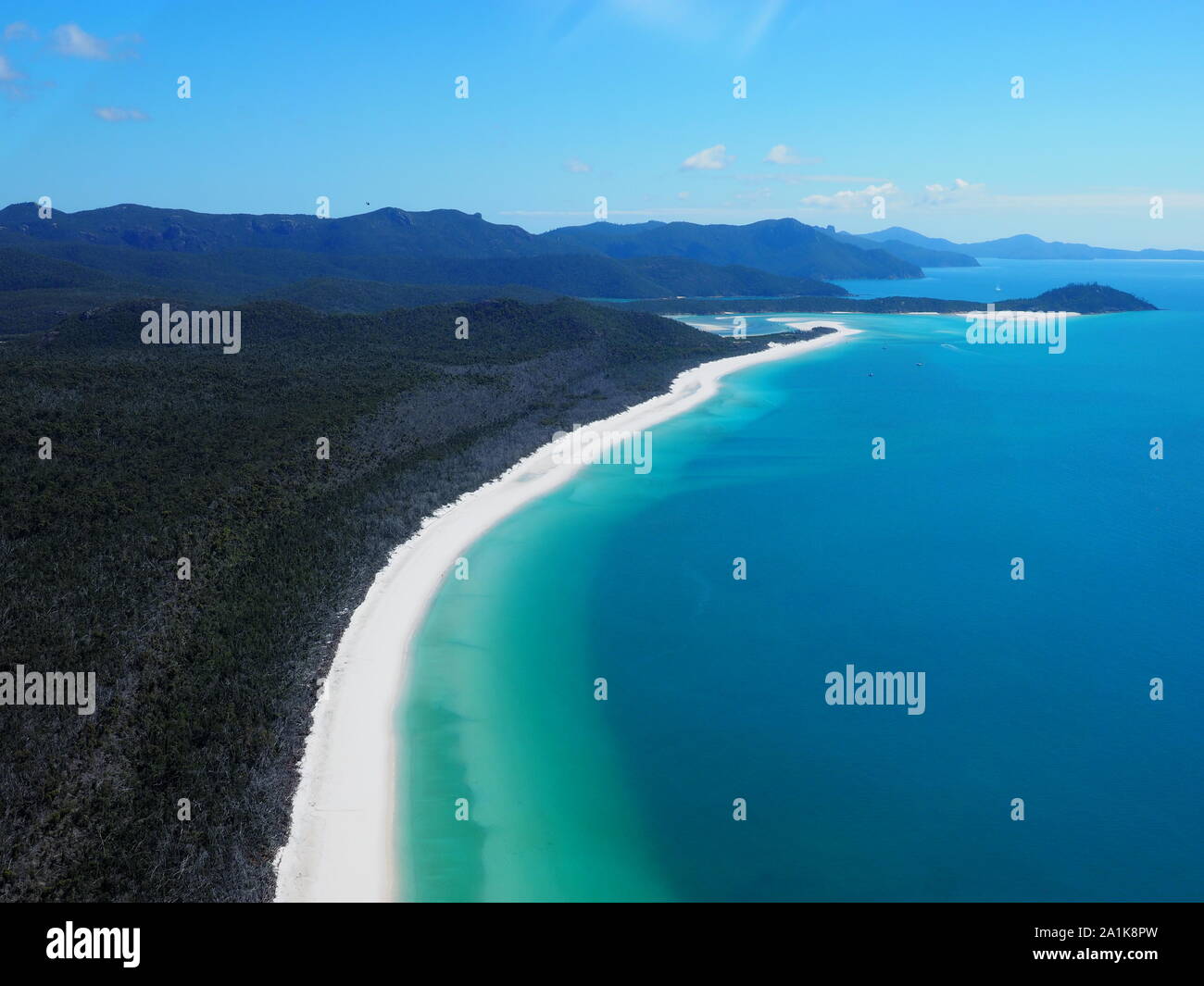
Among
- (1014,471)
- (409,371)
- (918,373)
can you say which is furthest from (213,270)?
(1014,471)

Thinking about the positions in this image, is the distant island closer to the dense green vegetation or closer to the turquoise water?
the dense green vegetation

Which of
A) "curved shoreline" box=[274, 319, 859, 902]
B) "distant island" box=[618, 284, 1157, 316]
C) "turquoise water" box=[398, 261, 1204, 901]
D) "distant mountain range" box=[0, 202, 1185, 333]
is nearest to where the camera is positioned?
"curved shoreline" box=[274, 319, 859, 902]

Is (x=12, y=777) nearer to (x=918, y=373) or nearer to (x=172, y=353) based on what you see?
(x=172, y=353)

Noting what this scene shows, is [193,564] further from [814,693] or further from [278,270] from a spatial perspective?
[278,270]

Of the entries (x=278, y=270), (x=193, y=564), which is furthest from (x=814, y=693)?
(x=278, y=270)

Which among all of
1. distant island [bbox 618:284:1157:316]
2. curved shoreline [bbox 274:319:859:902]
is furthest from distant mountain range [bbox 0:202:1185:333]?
curved shoreline [bbox 274:319:859:902]

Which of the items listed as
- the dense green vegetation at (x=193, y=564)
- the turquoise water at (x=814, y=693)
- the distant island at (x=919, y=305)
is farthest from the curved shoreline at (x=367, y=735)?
the distant island at (x=919, y=305)
